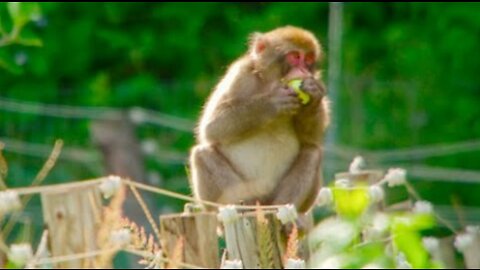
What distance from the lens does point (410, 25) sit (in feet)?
66.6

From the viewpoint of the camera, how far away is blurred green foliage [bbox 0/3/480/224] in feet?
59.0

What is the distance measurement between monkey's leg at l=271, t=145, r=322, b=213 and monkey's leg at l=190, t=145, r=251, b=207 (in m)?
0.21

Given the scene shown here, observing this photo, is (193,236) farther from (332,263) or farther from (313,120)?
(313,120)

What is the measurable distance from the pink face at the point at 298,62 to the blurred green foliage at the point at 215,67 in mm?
7211

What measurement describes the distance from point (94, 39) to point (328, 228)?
1591 cm

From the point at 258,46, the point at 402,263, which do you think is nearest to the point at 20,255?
the point at 402,263

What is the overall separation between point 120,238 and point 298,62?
4.79 metres

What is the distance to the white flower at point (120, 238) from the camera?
509cm

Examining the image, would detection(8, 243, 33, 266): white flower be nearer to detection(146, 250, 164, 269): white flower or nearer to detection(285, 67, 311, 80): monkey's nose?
detection(146, 250, 164, 269): white flower

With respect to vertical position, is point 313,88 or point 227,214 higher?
point 313,88

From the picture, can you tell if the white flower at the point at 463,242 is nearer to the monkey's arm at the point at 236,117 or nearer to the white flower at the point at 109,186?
the monkey's arm at the point at 236,117

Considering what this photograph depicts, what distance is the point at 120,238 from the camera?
5.11m

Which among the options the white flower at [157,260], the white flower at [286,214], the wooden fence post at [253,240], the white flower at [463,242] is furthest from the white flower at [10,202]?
the white flower at [463,242]

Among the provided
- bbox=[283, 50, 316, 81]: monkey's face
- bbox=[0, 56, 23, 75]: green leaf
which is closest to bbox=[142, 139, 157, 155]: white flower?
bbox=[0, 56, 23, 75]: green leaf
